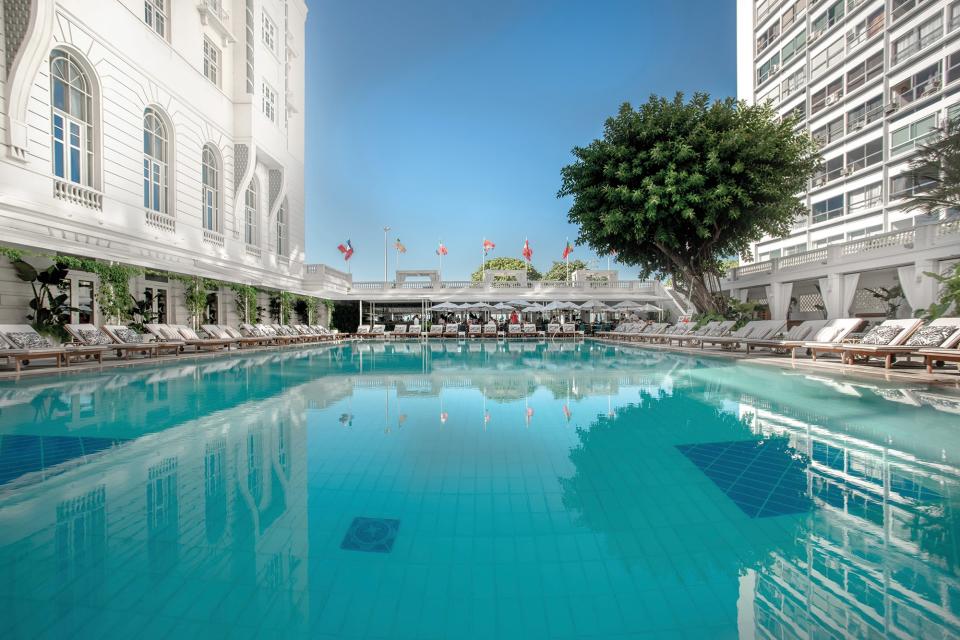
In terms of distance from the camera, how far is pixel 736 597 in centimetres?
202

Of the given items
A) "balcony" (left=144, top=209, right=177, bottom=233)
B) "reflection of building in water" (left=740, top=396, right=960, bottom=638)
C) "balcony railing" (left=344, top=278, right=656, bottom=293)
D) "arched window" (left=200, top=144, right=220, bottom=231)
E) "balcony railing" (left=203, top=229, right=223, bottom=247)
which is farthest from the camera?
"balcony railing" (left=344, top=278, right=656, bottom=293)

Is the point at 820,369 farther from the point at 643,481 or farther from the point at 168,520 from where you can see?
the point at 168,520

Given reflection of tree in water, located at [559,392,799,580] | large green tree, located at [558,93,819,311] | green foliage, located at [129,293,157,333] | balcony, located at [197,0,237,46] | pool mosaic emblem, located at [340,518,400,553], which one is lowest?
reflection of tree in water, located at [559,392,799,580]

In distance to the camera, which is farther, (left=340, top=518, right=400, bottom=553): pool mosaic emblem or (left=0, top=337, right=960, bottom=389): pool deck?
(left=0, top=337, right=960, bottom=389): pool deck

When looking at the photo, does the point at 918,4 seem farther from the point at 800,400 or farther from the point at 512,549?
the point at 512,549

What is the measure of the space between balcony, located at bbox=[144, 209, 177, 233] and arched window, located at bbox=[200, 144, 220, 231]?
227 cm

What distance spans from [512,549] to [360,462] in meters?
1.90

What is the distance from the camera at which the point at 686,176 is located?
1470 centimetres

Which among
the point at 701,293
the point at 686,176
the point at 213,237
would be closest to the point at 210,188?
the point at 213,237

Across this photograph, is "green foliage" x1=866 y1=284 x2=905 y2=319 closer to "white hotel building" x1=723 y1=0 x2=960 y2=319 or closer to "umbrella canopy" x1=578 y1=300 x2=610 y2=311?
"white hotel building" x1=723 y1=0 x2=960 y2=319

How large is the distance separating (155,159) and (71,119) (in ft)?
11.1

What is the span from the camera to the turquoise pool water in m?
1.89

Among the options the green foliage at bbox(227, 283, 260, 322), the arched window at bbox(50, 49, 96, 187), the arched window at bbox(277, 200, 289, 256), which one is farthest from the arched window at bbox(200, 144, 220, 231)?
the arched window at bbox(277, 200, 289, 256)

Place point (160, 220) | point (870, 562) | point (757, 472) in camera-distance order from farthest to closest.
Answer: point (160, 220), point (757, 472), point (870, 562)
